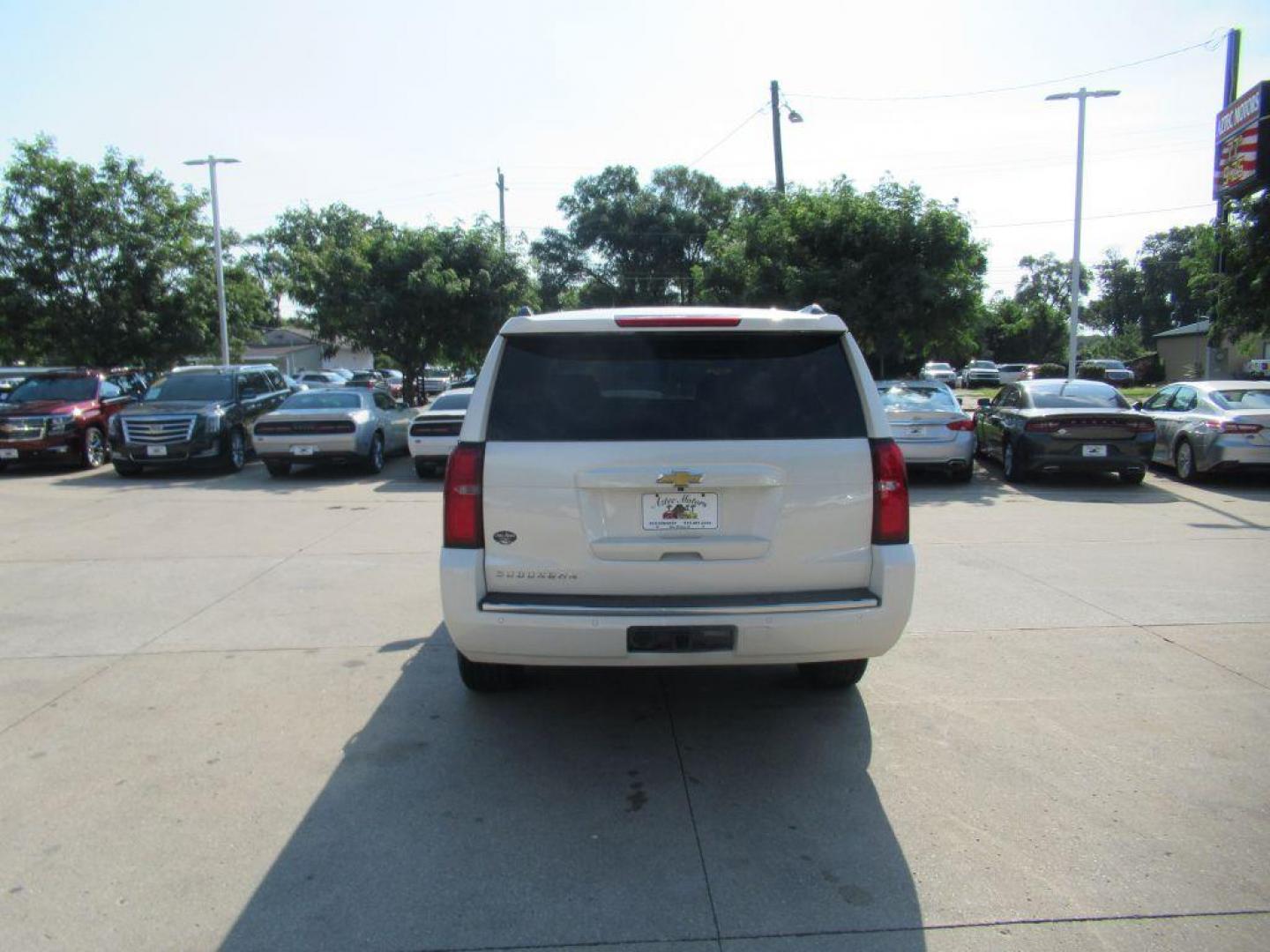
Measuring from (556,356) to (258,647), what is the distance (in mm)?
3162

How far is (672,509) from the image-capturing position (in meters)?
3.99

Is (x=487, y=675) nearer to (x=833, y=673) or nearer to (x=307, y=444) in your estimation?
(x=833, y=673)

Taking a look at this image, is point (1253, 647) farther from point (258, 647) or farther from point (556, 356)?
point (258, 647)

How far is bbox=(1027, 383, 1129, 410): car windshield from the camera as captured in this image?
13672 mm

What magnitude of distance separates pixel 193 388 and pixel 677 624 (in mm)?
15569

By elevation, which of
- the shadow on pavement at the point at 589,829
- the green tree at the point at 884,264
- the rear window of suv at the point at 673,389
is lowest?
the shadow on pavement at the point at 589,829

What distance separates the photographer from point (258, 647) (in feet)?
19.6

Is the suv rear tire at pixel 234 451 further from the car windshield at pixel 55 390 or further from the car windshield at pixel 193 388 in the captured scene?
the car windshield at pixel 55 390

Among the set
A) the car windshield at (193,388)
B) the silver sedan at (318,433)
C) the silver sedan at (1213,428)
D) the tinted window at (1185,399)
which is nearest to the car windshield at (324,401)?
the silver sedan at (318,433)

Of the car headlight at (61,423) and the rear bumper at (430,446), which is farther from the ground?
the car headlight at (61,423)

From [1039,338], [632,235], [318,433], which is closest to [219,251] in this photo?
[318,433]

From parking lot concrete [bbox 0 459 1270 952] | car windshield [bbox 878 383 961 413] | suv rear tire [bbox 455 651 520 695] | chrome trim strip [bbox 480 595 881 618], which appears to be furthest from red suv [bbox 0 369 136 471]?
chrome trim strip [bbox 480 595 881 618]

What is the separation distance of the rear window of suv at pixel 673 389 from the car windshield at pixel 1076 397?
424 inches

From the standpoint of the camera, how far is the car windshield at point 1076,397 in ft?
44.9
